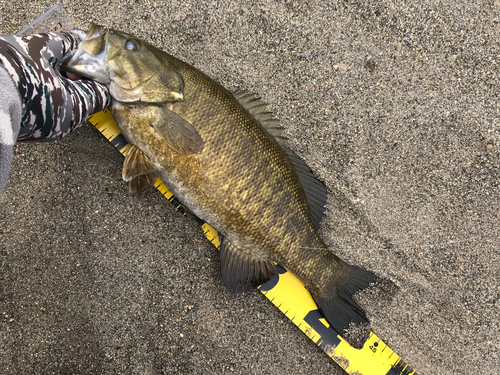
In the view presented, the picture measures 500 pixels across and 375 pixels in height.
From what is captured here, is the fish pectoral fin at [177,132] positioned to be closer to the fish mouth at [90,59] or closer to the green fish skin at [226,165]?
the green fish skin at [226,165]

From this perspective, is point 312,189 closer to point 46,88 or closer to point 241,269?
point 241,269

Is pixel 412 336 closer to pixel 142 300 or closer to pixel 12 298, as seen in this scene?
pixel 142 300

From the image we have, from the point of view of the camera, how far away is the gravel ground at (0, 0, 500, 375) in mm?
2043

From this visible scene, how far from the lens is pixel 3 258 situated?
206cm

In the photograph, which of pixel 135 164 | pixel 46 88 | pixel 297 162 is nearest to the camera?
pixel 46 88

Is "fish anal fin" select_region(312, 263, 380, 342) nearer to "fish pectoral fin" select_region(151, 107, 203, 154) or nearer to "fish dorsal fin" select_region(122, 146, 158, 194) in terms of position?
"fish pectoral fin" select_region(151, 107, 203, 154)

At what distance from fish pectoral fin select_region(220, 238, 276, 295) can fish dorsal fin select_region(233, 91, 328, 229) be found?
0.41m

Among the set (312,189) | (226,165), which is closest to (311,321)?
(312,189)

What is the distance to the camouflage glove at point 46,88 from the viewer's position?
138 cm

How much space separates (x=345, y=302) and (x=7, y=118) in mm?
1921

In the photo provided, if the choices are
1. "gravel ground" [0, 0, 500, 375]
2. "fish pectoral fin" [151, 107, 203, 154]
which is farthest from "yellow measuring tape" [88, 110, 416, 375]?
"fish pectoral fin" [151, 107, 203, 154]

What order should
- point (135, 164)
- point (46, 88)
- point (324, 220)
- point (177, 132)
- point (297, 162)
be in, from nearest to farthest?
point (46, 88) < point (177, 132) < point (135, 164) < point (297, 162) < point (324, 220)

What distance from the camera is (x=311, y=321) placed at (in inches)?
80.0

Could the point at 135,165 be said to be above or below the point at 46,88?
below
